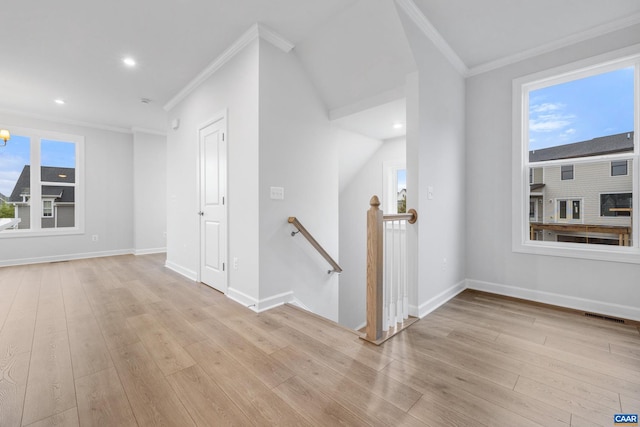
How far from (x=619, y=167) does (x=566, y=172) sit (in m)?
0.36

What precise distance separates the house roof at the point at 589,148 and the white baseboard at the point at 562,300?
4.69 ft

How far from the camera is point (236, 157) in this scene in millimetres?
2842

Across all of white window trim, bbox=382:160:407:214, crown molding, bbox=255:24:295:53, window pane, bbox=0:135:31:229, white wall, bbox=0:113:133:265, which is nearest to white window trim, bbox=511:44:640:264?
white window trim, bbox=382:160:407:214

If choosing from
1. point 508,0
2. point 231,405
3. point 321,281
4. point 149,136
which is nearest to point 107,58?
point 149,136

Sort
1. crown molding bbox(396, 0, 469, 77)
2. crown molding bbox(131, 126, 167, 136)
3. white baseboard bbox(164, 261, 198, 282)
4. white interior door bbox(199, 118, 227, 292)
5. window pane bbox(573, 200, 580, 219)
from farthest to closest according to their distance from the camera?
crown molding bbox(131, 126, 167, 136) < white baseboard bbox(164, 261, 198, 282) < white interior door bbox(199, 118, 227, 292) < window pane bbox(573, 200, 580, 219) < crown molding bbox(396, 0, 469, 77)

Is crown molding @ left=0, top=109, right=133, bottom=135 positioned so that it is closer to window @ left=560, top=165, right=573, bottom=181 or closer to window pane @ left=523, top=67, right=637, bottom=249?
window pane @ left=523, top=67, right=637, bottom=249

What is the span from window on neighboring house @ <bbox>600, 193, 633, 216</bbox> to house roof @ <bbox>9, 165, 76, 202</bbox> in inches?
312

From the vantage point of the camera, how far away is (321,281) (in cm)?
315

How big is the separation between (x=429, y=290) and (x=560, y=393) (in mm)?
1185

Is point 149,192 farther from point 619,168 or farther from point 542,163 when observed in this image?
point 619,168

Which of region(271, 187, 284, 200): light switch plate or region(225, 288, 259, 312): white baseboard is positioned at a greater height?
region(271, 187, 284, 200): light switch plate

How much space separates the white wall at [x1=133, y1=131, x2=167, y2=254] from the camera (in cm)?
562

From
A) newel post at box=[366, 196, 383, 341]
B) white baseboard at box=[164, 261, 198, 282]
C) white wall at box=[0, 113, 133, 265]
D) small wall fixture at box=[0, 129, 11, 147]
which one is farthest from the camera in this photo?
white wall at box=[0, 113, 133, 265]

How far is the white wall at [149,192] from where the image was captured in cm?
562
